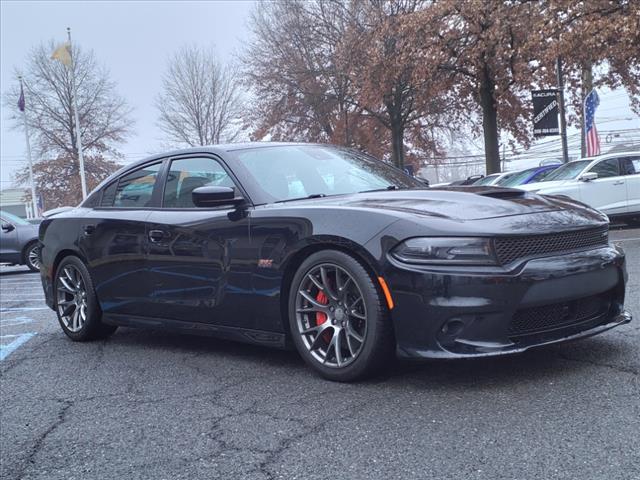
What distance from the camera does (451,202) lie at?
390 centimetres

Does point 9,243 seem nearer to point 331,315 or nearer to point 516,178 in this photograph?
point 516,178

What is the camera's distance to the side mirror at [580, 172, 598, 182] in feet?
46.0

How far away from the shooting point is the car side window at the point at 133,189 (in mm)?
5348

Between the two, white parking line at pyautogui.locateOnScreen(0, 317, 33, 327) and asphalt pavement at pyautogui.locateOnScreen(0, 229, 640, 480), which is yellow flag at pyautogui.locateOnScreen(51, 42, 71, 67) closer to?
white parking line at pyautogui.locateOnScreen(0, 317, 33, 327)

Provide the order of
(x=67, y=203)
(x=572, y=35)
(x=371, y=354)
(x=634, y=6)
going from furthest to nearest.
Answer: (x=67, y=203) < (x=572, y=35) < (x=634, y=6) < (x=371, y=354)

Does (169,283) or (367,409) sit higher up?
(169,283)

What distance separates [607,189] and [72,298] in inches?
451

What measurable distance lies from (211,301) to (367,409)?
1495mm

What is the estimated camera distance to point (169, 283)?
488 cm

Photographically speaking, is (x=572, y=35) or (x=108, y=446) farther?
(x=572, y=35)

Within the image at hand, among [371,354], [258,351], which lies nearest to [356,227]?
[371,354]

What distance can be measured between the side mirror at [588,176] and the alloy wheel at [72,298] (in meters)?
10.9

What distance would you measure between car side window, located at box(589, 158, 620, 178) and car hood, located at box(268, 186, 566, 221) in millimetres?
10854

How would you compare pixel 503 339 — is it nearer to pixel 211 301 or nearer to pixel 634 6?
pixel 211 301
